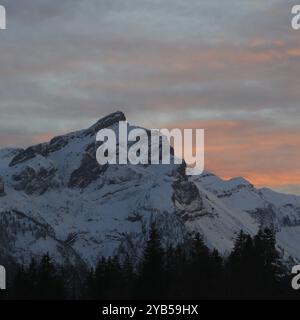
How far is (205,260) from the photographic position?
93438 millimetres

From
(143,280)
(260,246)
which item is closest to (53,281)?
(143,280)
